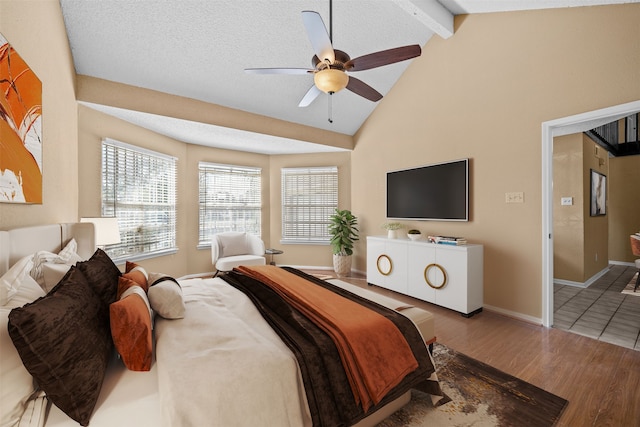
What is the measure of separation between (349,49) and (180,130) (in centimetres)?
267

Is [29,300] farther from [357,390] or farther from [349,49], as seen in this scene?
[349,49]

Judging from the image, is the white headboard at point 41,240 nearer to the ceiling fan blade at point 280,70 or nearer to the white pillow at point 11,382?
the white pillow at point 11,382

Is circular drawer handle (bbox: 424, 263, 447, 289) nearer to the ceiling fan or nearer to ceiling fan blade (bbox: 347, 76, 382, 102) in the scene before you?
ceiling fan blade (bbox: 347, 76, 382, 102)

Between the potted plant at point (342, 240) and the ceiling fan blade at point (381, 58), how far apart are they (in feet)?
10.2

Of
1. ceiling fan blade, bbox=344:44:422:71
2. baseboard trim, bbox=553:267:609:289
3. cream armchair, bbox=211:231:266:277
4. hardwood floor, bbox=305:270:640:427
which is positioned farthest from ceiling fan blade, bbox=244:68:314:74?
baseboard trim, bbox=553:267:609:289

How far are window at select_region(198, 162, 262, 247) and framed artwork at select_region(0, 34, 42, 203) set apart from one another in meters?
3.04

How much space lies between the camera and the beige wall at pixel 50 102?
158 cm

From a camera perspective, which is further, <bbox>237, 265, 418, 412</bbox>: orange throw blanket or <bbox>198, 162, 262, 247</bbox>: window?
<bbox>198, 162, 262, 247</bbox>: window

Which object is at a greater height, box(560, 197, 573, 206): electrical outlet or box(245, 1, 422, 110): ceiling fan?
box(245, 1, 422, 110): ceiling fan

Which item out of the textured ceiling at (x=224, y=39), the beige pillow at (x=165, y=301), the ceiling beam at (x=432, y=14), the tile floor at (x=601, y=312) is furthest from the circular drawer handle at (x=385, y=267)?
the ceiling beam at (x=432, y=14)

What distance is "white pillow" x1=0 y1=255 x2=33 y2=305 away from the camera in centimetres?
109

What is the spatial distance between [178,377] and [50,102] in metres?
2.42

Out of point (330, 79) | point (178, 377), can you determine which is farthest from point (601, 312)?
point (178, 377)

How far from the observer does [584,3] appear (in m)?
2.46
